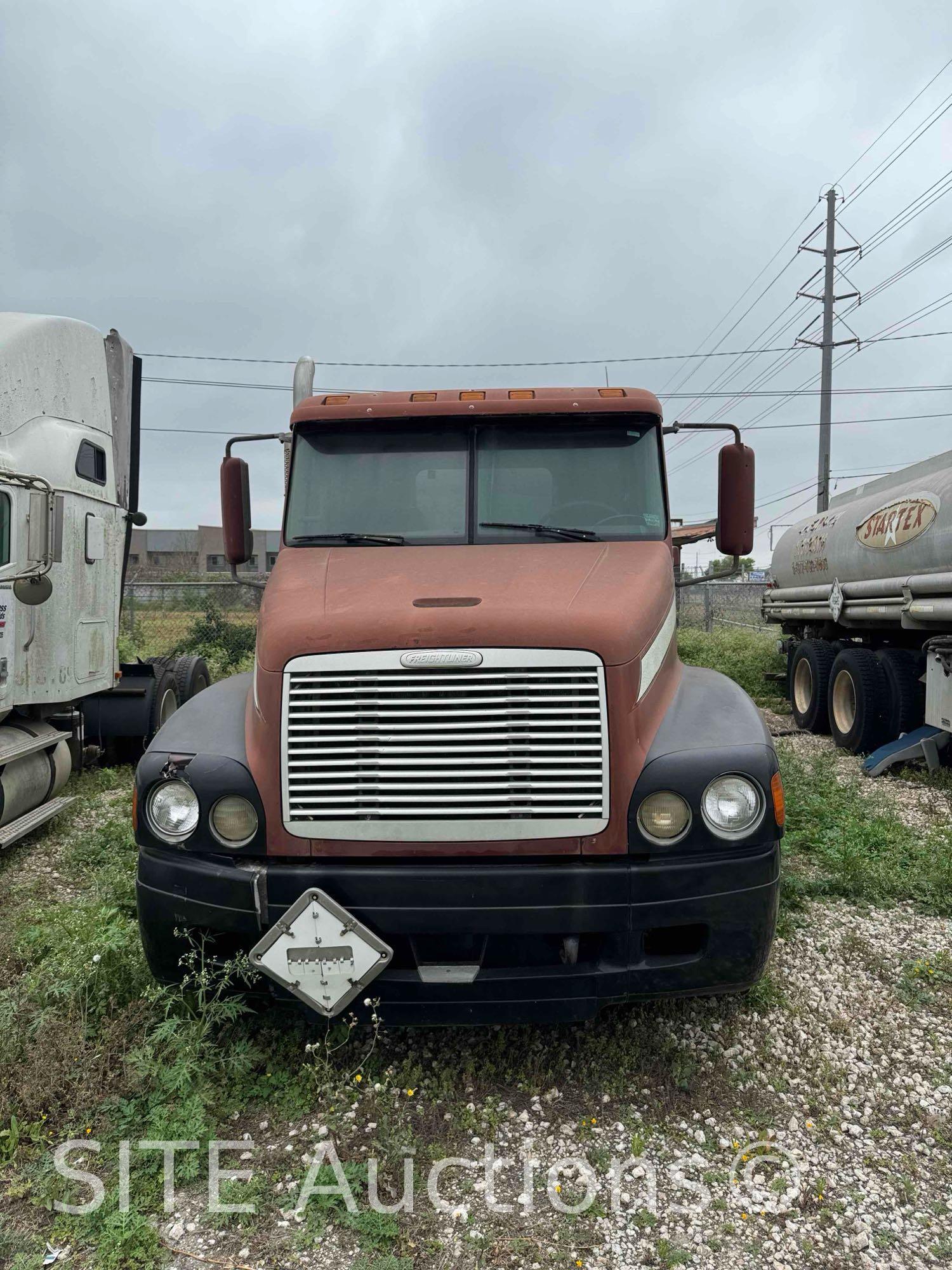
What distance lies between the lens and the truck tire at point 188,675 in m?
8.86

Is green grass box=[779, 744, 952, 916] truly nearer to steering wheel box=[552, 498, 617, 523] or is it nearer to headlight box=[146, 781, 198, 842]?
steering wheel box=[552, 498, 617, 523]

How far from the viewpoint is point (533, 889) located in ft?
9.56

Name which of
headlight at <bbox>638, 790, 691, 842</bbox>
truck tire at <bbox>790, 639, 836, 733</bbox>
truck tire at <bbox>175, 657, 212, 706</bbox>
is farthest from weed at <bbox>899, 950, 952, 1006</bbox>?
truck tire at <bbox>175, 657, 212, 706</bbox>

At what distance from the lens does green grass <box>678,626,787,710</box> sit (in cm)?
1370

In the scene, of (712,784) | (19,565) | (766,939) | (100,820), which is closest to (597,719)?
(712,784)

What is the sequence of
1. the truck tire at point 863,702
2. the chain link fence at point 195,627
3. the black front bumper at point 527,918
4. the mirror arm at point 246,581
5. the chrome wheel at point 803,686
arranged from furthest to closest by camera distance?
the chain link fence at point 195,627, the chrome wheel at point 803,686, the truck tire at point 863,702, the mirror arm at point 246,581, the black front bumper at point 527,918

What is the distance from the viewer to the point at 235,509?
4934mm

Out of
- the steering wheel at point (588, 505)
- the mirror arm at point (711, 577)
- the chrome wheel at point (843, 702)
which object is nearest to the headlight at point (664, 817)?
the steering wheel at point (588, 505)

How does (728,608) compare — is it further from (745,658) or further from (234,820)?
(234,820)

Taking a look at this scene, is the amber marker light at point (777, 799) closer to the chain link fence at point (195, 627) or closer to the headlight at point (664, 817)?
the headlight at point (664, 817)

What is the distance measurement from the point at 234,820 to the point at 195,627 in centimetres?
1445

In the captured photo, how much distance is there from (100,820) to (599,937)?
4987mm

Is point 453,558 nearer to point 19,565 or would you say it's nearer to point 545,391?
point 545,391

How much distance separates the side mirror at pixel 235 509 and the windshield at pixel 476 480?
0.65 meters
